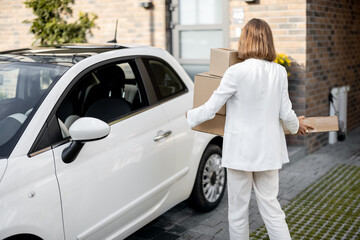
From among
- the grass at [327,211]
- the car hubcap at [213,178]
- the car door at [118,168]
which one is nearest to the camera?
the car door at [118,168]

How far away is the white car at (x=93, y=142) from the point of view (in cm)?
302

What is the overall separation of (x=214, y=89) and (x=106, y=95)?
0.87 meters

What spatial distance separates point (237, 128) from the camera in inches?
141

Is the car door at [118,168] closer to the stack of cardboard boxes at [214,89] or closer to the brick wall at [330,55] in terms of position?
the stack of cardboard boxes at [214,89]

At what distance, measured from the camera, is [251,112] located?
3525 mm

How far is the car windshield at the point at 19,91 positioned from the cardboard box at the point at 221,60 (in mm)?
1118

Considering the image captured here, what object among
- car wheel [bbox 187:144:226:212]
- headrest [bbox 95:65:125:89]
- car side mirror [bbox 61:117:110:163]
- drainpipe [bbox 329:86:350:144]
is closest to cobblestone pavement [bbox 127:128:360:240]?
car wheel [bbox 187:144:226:212]

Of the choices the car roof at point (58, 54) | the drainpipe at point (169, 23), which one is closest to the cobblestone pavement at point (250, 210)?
the car roof at point (58, 54)

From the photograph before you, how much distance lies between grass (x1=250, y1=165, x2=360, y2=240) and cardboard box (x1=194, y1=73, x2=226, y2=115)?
1437mm

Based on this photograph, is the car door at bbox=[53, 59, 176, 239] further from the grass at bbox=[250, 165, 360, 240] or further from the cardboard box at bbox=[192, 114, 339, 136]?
the grass at bbox=[250, 165, 360, 240]

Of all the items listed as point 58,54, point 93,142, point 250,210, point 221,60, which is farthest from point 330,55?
point 93,142

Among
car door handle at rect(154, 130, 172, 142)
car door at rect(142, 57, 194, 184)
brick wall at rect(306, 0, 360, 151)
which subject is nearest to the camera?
car door handle at rect(154, 130, 172, 142)

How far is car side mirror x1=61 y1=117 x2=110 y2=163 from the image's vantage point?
3.14m

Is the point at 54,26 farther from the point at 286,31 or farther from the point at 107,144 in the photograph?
the point at 107,144
